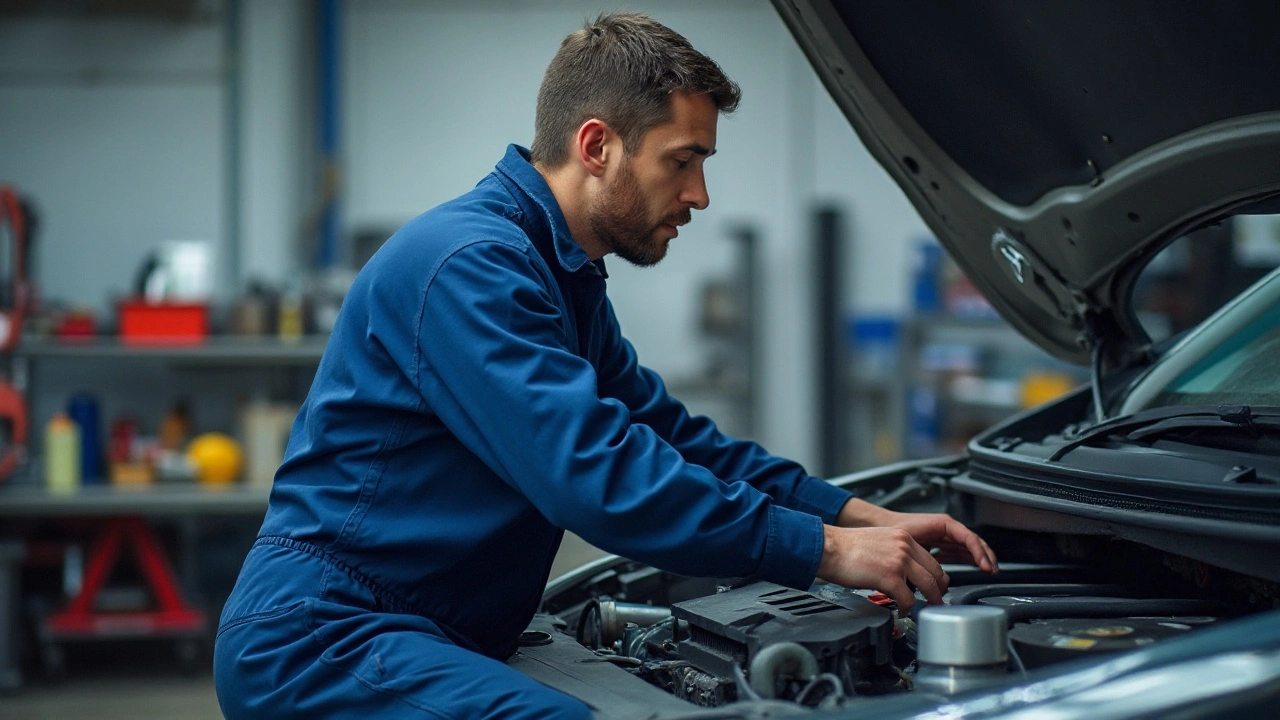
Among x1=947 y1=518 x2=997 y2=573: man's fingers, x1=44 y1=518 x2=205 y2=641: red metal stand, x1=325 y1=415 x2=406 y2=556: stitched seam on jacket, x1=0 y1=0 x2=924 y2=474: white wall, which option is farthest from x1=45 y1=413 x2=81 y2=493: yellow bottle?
x1=947 y1=518 x2=997 y2=573: man's fingers

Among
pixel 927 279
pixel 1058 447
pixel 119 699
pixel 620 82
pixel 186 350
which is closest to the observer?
pixel 620 82

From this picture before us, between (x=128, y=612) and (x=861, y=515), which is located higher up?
(x=861, y=515)

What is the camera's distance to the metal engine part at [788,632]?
1.53m

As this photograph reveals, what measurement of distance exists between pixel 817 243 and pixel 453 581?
20.3 ft

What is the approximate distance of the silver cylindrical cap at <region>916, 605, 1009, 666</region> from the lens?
138 cm

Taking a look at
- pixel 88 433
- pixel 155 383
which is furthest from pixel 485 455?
pixel 155 383

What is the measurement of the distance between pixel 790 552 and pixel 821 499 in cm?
45

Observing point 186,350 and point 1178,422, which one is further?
point 186,350

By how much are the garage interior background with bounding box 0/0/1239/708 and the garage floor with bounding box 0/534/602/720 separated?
1.28 meters

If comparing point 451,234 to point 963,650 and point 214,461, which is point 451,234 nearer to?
point 963,650

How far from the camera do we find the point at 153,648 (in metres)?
5.27

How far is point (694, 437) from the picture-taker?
212 cm

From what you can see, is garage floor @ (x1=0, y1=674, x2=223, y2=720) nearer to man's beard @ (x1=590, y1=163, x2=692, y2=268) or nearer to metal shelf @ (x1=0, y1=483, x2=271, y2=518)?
metal shelf @ (x1=0, y1=483, x2=271, y2=518)

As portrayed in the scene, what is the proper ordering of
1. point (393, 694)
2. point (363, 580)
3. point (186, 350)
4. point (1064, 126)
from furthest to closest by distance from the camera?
1. point (186, 350)
2. point (1064, 126)
3. point (363, 580)
4. point (393, 694)
